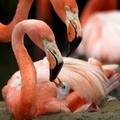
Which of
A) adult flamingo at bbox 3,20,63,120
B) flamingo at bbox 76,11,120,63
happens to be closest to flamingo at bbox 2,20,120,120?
adult flamingo at bbox 3,20,63,120

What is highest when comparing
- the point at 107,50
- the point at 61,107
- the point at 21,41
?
the point at 21,41

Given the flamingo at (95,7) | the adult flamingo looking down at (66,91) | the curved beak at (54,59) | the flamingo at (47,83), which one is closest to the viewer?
the curved beak at (54,59)

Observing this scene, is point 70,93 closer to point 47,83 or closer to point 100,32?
point 47,83

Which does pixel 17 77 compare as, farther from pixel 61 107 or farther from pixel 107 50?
pixel 107 50

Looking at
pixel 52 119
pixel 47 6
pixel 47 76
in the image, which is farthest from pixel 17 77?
pixel 47 6

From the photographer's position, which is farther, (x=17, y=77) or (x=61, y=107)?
(x=17, y=77)

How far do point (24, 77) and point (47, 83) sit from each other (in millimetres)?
224

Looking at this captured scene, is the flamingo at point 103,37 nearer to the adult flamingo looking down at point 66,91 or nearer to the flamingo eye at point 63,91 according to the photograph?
the adult flamingo looking down at point 66,91

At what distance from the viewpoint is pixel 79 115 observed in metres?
2.83

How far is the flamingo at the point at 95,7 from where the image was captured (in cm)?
588

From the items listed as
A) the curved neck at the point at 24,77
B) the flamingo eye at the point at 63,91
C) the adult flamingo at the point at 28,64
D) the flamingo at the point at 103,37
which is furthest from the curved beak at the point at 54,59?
the flamingo at the point at 103,37

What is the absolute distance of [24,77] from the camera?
290 centimetres

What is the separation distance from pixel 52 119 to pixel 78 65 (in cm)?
50

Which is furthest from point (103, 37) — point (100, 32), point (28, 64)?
point (28, 64)
